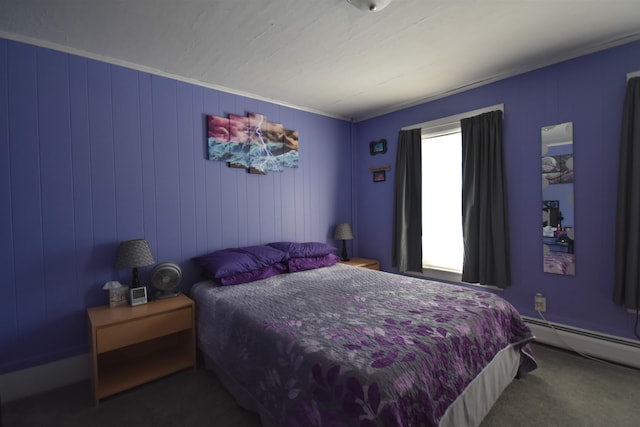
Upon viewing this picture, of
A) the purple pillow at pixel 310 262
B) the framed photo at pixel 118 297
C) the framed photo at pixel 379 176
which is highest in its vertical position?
the framed photo at pixel 379 176

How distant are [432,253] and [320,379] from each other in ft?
8.79

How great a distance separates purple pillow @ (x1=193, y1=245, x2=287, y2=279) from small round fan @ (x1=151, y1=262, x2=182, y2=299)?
244 millimetres

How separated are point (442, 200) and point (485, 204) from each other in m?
0.56

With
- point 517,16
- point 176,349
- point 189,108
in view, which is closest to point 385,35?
point 517,16

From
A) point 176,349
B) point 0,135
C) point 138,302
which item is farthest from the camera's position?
point 176,349

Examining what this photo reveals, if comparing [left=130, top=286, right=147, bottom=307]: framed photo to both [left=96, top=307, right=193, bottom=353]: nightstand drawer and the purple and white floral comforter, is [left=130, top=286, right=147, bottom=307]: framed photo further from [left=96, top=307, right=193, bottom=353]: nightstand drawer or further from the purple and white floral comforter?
the purple and white floral comforter

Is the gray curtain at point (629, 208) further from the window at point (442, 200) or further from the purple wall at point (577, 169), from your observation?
the window at point (442, 200)

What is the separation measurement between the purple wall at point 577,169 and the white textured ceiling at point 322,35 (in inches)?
6.9

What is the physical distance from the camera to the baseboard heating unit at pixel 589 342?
2258 millimetres

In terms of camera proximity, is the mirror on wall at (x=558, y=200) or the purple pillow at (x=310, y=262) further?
the purple pillow at (x=310, y=262)

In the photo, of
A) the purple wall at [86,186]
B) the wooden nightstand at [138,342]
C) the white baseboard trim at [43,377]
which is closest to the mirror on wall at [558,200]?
the purple wall at [86,186]

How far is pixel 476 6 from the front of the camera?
1.87 m

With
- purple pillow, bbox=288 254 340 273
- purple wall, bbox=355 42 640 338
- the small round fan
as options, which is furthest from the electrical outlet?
the small round fan

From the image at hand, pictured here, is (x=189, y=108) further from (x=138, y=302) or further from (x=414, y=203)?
(x=414, y=203)
